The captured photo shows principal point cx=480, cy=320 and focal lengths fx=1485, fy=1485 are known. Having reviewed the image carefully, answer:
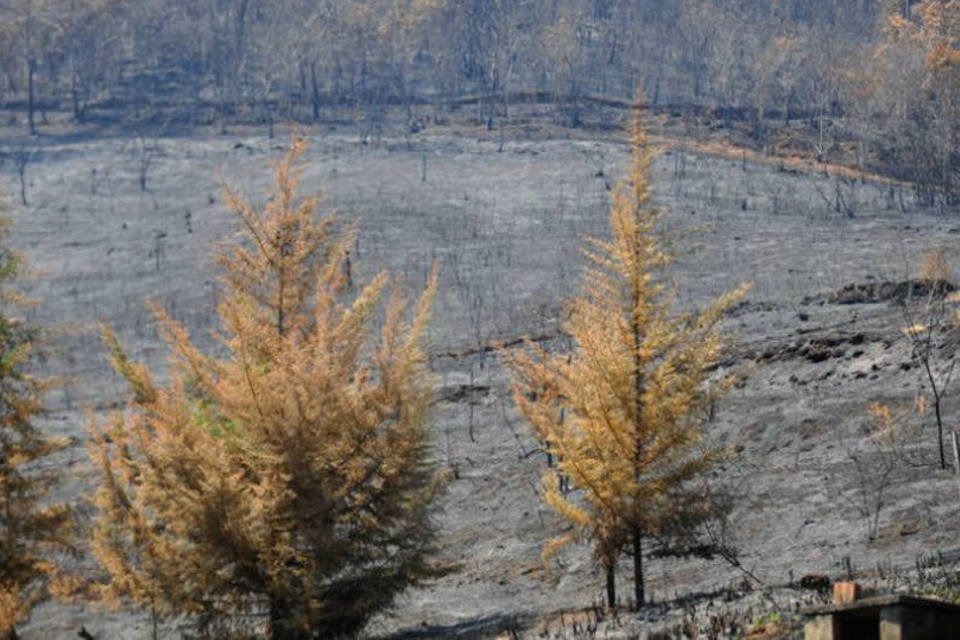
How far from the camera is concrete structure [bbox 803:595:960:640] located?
13.9 metres

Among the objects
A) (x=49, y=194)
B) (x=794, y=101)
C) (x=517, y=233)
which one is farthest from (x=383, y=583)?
(x=794, y=101)

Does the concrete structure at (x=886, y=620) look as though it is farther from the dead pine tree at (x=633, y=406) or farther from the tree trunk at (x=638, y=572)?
the dead pine tree at (x=633, y=406)

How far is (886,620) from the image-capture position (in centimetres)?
1399

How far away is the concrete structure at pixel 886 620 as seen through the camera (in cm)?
1386

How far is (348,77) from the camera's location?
117125 millimetres

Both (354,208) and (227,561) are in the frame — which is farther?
(354,208)

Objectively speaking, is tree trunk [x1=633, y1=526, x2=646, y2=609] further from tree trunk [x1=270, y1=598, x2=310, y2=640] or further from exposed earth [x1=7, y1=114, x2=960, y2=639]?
tree trunk [x1=270, y1=598, x2=310, y2=640]

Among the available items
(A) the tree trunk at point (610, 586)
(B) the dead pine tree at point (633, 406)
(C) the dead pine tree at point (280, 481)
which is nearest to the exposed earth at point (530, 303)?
(A) the tree trunk at point (610, 586)

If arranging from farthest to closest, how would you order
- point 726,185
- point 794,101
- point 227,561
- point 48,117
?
1. point 794,101
2. point 48,117
3. point 726,185
4. point 227,561

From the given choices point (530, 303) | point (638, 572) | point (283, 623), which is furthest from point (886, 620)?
point (530, 303)

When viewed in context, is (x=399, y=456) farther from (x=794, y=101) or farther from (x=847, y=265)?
(x=794, y=101)

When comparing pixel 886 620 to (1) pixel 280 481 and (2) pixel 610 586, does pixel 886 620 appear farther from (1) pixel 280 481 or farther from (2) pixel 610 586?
(1) pixel 280 481

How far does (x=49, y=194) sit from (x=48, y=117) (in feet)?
75.3

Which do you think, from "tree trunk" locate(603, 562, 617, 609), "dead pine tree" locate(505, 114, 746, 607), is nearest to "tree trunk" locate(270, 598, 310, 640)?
"dead pine tree" locate(505, 114, 746, 607)
